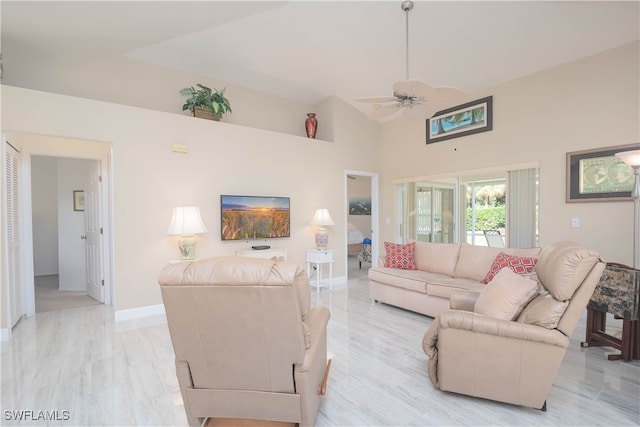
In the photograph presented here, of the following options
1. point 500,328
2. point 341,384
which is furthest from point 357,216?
point 500,328

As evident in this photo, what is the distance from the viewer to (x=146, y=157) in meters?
3.85

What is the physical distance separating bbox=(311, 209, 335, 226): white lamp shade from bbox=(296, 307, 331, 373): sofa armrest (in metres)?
3.01

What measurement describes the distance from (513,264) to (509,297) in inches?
54.4

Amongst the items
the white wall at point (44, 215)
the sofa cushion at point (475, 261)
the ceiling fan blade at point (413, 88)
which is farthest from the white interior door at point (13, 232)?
the sofa cushion at point (475, 261)

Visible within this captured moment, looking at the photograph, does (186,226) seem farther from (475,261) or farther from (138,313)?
(475,261)

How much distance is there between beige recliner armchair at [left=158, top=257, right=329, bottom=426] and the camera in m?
1.42

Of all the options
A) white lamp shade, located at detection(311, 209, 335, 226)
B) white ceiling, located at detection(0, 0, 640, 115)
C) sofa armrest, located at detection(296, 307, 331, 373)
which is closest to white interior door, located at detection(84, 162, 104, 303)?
white ceiling, located at detection(0, 0, 640, 115)

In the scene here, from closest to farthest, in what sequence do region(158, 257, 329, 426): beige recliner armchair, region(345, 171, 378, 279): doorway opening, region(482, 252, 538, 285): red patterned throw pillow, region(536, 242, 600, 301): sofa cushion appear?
region(158, 257, 329, 426): beige recliner armchair < region(536, 242, 600, 301): sofa cushion < region(482, 252, 538, 285): red patterned throw pillow < region(345, 171, 378, 279): doorway opening

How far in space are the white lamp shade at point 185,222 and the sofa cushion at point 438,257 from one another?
304 centimetres

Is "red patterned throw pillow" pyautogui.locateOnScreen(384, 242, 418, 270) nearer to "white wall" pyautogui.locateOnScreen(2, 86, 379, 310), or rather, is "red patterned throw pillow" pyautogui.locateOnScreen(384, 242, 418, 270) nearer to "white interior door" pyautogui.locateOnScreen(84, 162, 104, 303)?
"white wall" pyautogui.locateOnScreen(2, 86, 379, 310)

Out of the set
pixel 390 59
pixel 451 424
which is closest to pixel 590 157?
pixel 390 59

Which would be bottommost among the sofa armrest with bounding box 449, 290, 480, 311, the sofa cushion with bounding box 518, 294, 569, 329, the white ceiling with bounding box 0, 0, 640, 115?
the sofa armrest with bounding box 449, 290, 480, 311

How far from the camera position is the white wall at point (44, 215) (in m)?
6.49

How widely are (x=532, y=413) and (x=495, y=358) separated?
17.1 inches
